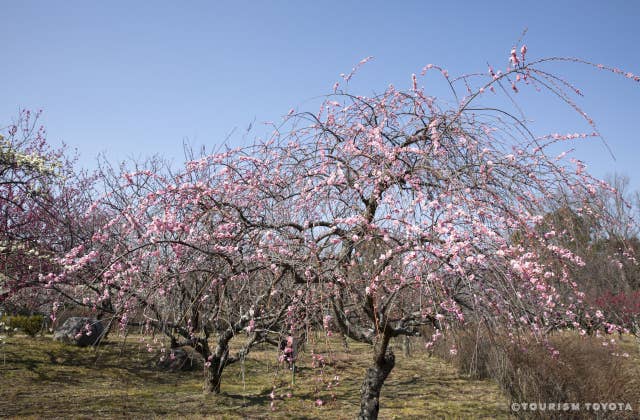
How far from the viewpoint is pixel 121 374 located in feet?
29.1

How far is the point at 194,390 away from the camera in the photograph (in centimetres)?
774

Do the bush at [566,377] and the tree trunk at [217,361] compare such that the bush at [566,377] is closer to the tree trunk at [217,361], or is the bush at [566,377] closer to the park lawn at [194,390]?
the park lawn at [194,390]

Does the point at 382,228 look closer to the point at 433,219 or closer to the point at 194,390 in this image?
the point at 433,219

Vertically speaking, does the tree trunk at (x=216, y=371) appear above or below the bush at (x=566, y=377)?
below

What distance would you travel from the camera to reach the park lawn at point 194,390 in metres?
6.18

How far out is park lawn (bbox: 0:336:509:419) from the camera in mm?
6184

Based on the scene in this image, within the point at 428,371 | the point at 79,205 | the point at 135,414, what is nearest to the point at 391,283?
the point at 135,414

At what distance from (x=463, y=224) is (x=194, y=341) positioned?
16.2 feet

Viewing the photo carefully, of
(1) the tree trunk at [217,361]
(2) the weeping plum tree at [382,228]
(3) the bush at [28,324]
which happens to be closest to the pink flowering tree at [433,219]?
(2) the weeping plum tree at [382,228]

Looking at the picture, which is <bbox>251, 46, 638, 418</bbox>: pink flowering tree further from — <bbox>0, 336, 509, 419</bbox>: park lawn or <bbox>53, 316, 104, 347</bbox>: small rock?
<bbox>53, 316, 104, 347</bbox>: small rock

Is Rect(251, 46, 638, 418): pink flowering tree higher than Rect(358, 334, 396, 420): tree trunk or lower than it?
higher

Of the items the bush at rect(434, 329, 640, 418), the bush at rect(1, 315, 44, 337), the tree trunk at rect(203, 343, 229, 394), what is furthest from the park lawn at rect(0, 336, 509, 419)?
the bush at rect(1, 315, 44, 337)

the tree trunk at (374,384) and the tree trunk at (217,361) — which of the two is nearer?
the tree trunk at (374,384)

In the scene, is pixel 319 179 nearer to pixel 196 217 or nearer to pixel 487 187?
pixel 196 217
